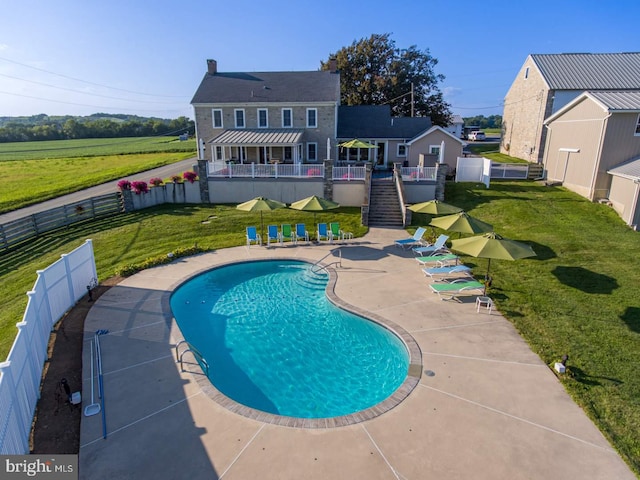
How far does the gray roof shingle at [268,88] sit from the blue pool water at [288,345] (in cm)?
1971

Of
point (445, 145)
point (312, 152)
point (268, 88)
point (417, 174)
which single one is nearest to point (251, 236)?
point (417, 174)

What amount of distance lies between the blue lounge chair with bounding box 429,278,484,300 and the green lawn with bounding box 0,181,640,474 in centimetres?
79

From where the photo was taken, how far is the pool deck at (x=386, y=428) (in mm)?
6531

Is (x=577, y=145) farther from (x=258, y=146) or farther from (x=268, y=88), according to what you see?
(x=268, y=88)

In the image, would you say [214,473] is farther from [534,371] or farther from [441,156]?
[441,156]

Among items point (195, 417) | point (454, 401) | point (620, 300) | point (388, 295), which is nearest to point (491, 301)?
point (388, 295)

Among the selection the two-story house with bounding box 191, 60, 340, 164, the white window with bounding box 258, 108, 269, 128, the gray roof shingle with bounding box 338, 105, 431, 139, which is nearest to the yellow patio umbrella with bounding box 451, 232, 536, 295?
the two-story house with bounding box 191, 60, 340, 164

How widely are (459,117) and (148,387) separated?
226ft

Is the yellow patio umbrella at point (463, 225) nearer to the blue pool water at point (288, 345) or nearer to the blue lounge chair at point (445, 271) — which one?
the blue lounge chair at point (445, 271)

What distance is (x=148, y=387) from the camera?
8.64 m

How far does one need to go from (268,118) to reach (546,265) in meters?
23.3

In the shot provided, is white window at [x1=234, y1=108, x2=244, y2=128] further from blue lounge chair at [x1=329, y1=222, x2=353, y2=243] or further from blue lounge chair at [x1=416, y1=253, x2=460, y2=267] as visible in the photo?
blue lounge chair at [x1=416, y1=253, x2=460, y2=267]

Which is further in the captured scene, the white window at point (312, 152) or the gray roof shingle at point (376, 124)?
the white window at point (312, 152)

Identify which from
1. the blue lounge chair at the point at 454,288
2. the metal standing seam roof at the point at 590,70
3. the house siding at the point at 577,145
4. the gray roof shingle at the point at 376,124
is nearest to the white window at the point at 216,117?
the gray roof shingle at the point at 376,124
